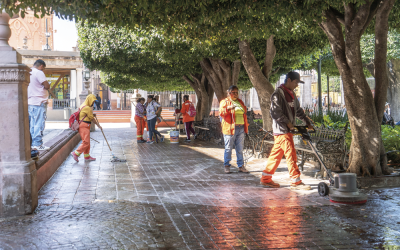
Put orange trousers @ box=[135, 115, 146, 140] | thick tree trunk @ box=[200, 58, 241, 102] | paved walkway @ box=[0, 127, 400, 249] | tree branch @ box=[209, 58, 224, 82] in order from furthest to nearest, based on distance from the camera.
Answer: orange trousers @ box=[135, 115, 146, 140] → tree branch @ box=[209, 58, 224, 82] → thick tree trunk @ box=[200, 58, 241, 102] → paved walkway @ box=[0, 127, 400, 249]

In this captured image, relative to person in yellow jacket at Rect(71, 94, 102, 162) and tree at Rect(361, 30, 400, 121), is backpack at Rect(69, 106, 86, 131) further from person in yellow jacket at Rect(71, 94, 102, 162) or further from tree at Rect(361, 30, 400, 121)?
tree at Rect(361, 30, 400, 121)

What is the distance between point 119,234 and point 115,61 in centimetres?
1227

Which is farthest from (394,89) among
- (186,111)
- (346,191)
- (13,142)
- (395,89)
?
(13,142)

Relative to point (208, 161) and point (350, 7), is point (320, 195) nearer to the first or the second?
point (350, 7)

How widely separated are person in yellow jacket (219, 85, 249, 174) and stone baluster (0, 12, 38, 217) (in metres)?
4.12

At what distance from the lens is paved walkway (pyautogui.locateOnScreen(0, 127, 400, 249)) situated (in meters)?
4.18

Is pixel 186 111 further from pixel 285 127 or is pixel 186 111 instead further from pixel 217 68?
pixel 285 127

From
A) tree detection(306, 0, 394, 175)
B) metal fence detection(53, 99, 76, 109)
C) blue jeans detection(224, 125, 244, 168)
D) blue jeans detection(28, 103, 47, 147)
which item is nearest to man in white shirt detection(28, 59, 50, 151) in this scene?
blue jeans detection(28, 103, 47, 147)

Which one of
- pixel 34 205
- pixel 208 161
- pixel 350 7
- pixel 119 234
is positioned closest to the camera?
pixel 119 234

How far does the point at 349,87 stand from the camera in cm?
707

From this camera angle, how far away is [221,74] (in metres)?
15.7

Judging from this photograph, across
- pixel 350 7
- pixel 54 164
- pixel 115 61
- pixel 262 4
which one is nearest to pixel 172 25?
pixel 262 4

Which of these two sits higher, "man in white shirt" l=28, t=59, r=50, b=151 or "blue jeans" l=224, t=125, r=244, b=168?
"man in white shirt" l=28, t=59, r=50, b=151

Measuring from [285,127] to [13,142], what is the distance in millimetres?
4068
